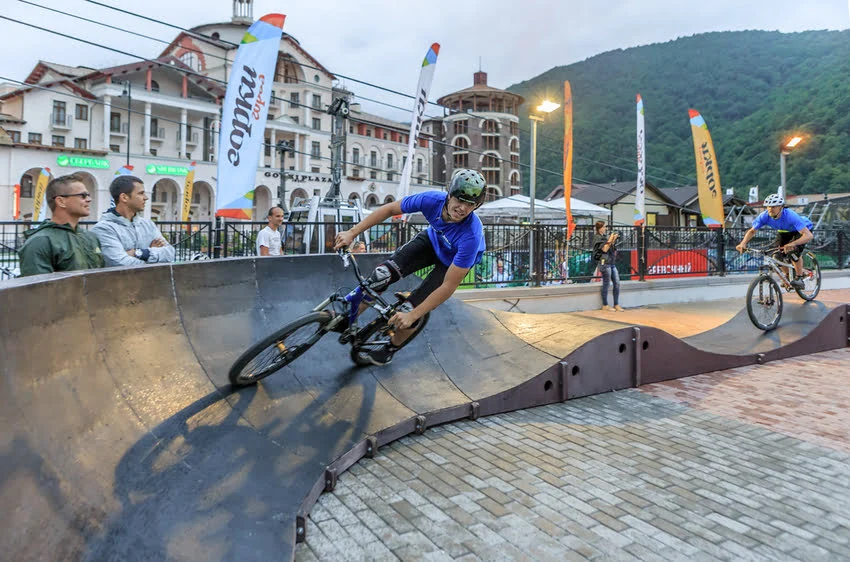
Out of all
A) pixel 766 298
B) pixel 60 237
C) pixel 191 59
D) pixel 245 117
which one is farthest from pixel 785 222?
pixel 191 59

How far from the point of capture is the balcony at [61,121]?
1823 inches

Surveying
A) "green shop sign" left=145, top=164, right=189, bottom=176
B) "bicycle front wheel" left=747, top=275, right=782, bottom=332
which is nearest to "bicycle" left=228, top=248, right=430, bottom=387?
"bicycle front wheel" left=747, top=275, right=782, bottom=332

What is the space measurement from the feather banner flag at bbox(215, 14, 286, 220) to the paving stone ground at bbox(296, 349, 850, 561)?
662cm

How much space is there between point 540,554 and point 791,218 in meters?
8.68

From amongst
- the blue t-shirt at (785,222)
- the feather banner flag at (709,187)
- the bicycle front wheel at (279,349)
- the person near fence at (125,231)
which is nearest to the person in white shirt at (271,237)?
the person near fence at (125,231)

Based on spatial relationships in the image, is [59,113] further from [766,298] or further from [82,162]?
[766,298]

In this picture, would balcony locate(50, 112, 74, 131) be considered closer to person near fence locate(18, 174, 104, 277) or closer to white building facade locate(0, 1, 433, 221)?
white building facade locate(0, 1, 433, 221)

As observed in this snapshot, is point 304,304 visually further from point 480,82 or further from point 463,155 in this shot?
point 480,82

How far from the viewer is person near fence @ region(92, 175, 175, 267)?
443 centimetres

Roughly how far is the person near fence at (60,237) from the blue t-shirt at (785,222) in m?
9.54

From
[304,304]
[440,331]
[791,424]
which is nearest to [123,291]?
[304,304]

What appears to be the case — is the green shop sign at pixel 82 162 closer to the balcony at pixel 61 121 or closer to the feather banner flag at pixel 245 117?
the balcony at pixel 61 121

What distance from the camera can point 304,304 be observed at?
496cm

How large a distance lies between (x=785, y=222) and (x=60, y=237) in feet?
33.4
